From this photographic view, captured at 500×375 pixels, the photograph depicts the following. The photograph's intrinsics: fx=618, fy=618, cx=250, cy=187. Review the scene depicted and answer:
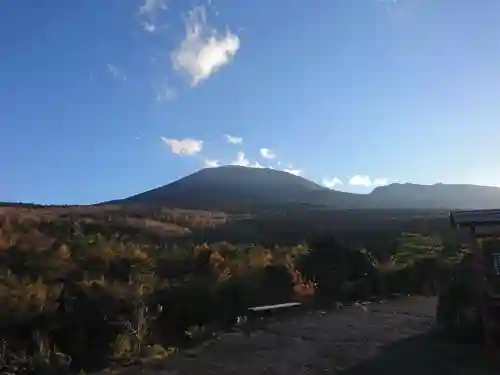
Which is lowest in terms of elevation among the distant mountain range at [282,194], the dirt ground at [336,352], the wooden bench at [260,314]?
the dirt ground at [336,352]

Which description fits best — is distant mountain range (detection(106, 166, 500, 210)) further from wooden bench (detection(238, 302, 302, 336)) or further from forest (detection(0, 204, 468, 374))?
wooden bench (detection(238, 302, 302, 336))

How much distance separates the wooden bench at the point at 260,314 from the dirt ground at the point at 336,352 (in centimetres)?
58

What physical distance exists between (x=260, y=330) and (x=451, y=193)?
129 metres

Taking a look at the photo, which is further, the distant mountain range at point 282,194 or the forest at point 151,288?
the distant mountain range at point 282,194

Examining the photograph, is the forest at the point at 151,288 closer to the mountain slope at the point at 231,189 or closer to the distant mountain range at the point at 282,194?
the distant mountain range at the point at 282,194

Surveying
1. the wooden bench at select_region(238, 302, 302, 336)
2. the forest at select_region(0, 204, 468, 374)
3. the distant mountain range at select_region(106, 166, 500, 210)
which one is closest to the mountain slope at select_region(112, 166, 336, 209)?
the distant mountain range at select_region(106, 166, 500, 210)

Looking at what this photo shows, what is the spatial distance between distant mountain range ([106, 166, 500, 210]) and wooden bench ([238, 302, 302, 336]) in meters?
77.4

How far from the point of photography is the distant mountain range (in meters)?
107

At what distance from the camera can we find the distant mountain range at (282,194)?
107 m

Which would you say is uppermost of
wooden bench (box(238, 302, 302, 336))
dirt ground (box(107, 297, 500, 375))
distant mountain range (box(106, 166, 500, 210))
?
distant mountain range (box(106, 166, 500, 210))

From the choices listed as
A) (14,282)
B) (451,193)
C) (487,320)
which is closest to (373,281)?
(487,320)

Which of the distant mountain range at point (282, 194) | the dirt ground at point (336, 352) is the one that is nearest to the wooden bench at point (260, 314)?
the dirt ground at point (336, 352)

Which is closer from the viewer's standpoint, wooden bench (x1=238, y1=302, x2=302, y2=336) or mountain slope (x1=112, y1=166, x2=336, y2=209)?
wooden bench (x1=238, y1=302, x2=302, y2=336)

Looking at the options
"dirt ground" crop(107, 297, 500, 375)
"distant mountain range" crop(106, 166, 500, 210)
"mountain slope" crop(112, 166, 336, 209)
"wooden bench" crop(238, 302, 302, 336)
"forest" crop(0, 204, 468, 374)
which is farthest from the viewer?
"distant mountain range" crop(106, 166, 500, 210)
